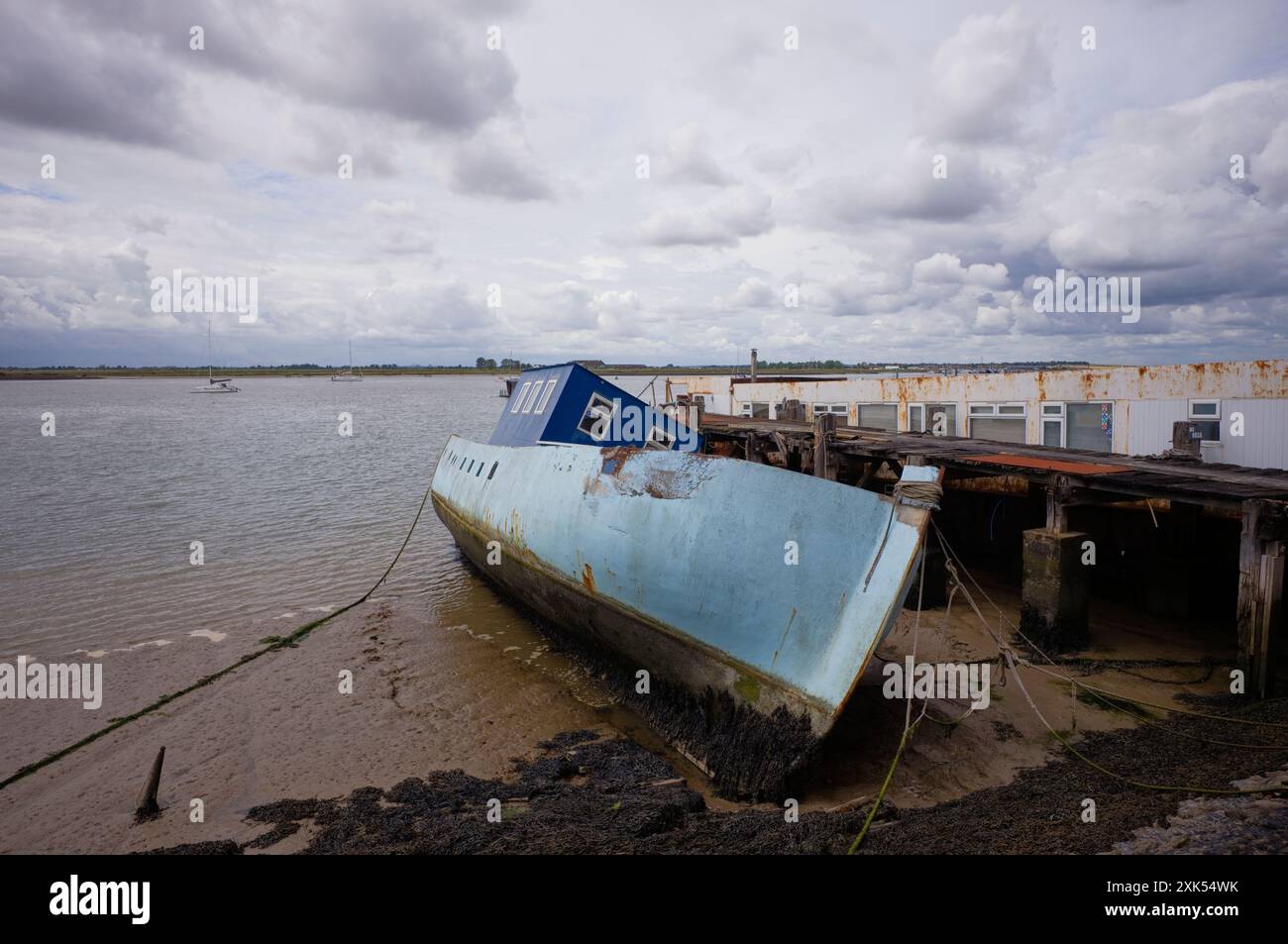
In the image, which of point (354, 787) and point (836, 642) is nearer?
point (836, 642)

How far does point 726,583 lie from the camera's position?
299 inches

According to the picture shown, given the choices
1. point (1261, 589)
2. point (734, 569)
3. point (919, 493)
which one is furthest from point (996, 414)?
point (734, 569)

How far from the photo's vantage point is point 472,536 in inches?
570

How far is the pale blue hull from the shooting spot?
6.77 meters

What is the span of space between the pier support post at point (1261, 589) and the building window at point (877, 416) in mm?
13536

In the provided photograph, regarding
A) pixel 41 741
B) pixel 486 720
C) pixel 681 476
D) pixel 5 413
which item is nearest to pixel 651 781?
pixel 486 720

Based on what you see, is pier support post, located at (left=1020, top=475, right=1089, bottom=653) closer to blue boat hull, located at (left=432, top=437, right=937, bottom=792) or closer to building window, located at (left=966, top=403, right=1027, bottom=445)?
blue boat hull, located at (left=432, top=437, right=937, bottom=792)

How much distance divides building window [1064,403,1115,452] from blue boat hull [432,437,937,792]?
39.1ft

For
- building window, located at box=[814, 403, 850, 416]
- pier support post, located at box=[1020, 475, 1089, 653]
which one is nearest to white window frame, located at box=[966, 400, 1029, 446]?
building window, located at box=[814, 403, 850, 416]

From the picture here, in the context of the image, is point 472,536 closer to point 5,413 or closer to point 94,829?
point 94,829

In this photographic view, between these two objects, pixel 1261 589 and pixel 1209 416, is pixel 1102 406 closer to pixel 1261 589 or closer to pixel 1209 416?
pixel 1209 416

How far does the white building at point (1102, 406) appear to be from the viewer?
543 inches

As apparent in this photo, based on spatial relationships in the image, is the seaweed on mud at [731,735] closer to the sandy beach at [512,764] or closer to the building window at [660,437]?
the sandy beach at [512,764]
